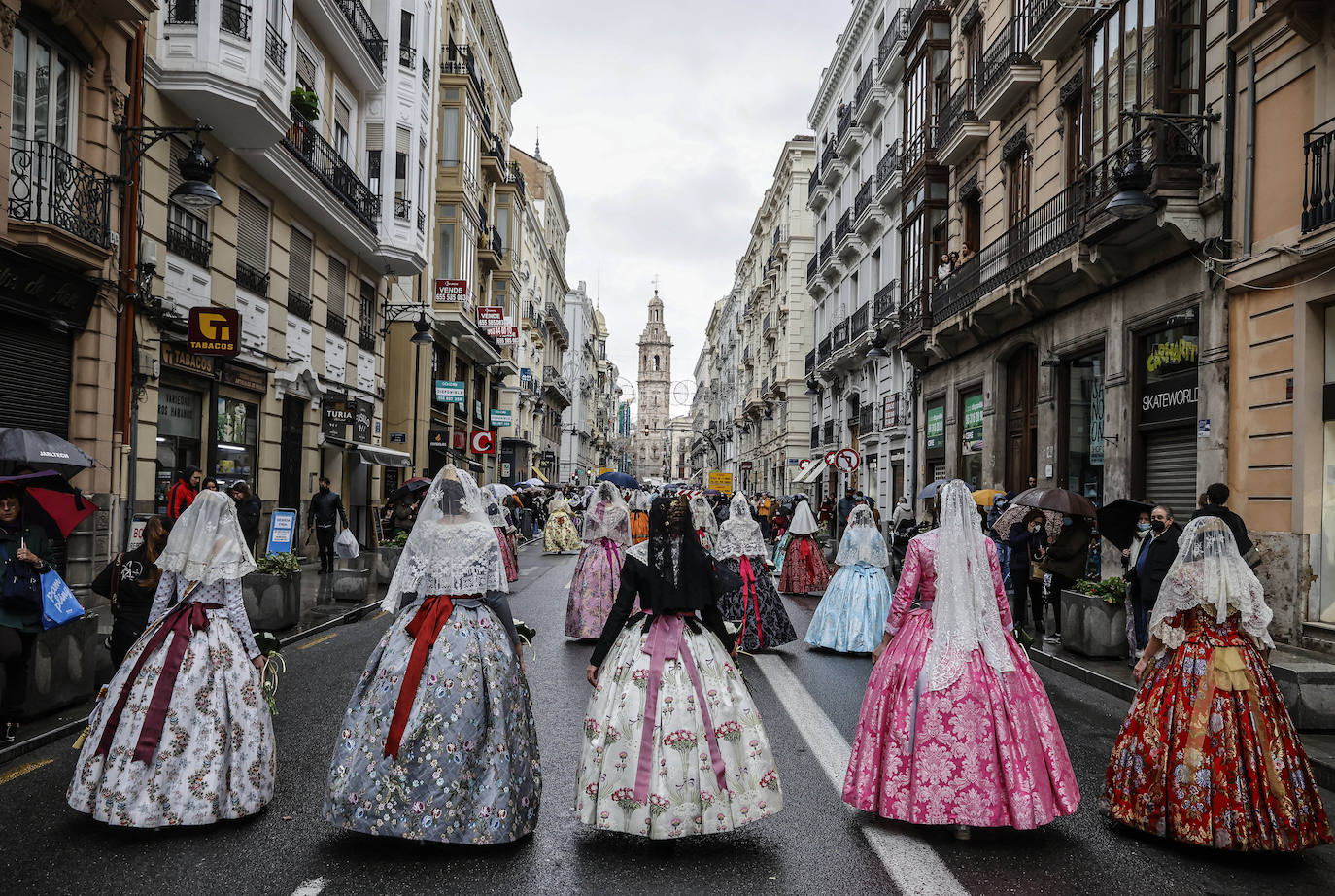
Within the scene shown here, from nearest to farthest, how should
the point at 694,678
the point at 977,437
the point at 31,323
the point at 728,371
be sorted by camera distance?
the point at 694,678
the point at 31,323
the point at 977,437
the point at 728,371

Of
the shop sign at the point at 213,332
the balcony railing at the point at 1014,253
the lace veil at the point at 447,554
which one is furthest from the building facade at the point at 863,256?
the lace veil at the point at 447,554

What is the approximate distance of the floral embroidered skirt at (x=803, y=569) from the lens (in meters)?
17.2

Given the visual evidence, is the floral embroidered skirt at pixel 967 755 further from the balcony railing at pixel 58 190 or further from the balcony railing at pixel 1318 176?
the balcony railing at pixel 58 190

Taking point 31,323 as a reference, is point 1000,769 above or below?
below

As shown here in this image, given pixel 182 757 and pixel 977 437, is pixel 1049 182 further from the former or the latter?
pixel 182 757

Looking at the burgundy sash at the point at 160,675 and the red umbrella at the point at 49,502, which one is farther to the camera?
the red umbrella at the point at 49,502

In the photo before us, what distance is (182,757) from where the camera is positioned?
16.4 ft

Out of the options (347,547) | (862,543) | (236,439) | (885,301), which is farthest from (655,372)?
(862,543)

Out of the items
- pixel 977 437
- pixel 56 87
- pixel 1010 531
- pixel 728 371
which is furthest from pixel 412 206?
pixel 728 371

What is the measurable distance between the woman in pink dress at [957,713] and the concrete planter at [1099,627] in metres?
5.75

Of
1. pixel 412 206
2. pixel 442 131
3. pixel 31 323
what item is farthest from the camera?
pixel 442 131

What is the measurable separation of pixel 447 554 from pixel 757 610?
6494 mm

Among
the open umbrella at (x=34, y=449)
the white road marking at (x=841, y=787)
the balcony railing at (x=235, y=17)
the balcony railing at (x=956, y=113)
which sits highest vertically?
the balcony railing at (x=956, y=113)

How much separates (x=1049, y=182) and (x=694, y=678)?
A: 643 inches
